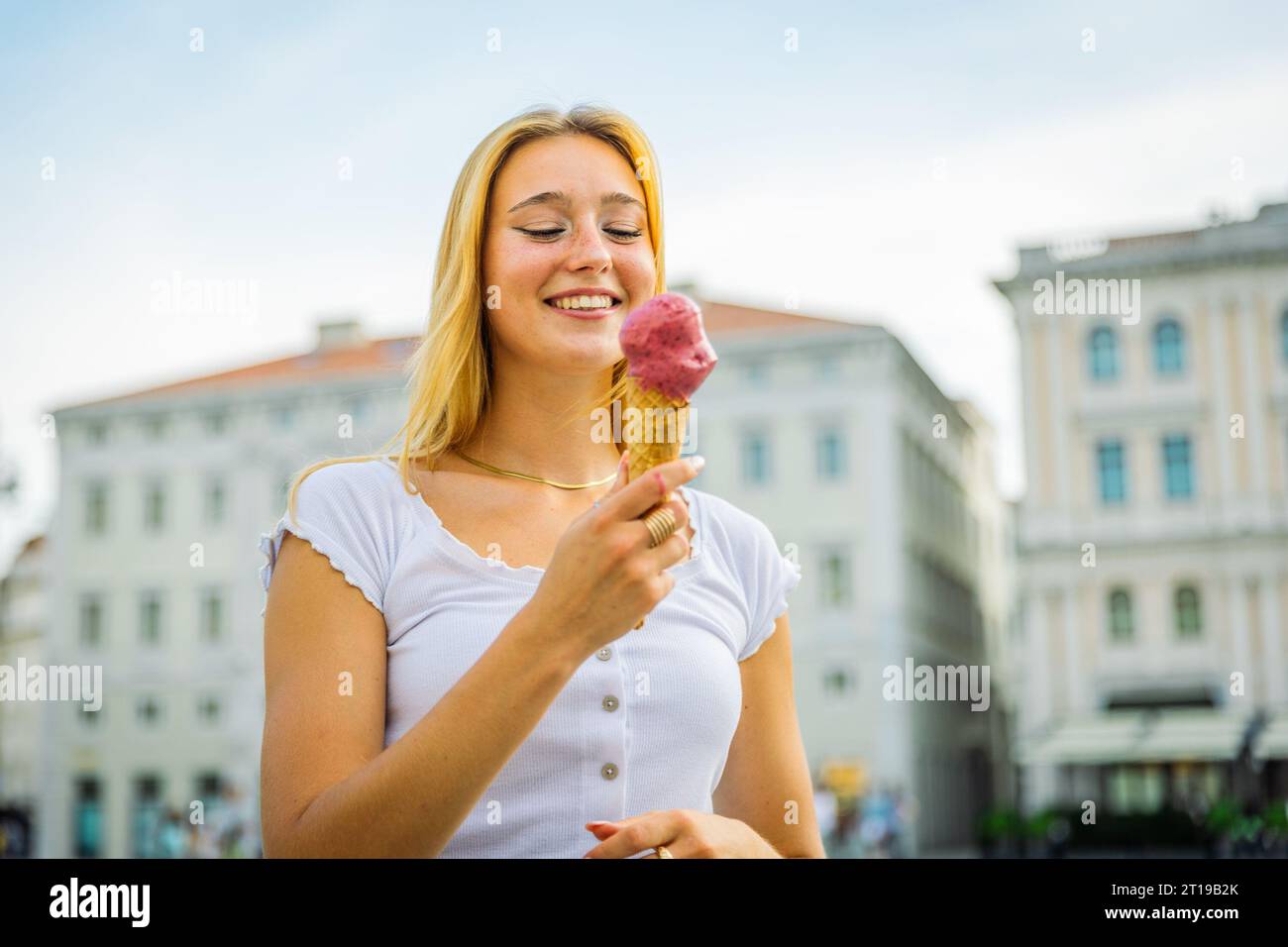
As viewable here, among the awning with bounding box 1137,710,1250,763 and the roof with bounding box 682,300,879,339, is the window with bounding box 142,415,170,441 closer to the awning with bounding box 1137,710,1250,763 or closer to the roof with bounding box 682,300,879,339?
the roof with bounding box 682,300,879,339

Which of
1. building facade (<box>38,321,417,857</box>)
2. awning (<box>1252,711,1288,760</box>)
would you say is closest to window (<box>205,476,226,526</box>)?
building facade (<box>38,321,417,857</box>)

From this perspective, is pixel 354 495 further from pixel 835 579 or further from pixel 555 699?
pixel 835 579

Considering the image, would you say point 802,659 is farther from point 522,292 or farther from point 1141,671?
point 522,292

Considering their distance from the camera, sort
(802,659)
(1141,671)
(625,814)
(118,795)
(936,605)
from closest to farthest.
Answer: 1. (625,814)
2. (1141,671)
3. (802,659)
4. (118,795)
5. (936,605)

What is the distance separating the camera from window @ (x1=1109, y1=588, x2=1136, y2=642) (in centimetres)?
3362

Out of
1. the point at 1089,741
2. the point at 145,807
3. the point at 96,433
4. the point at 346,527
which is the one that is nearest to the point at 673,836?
the point at 346,527

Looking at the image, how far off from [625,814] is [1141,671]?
110ft

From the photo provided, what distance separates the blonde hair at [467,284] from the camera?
1689 mm

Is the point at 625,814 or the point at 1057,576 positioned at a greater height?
the point at 1057,576

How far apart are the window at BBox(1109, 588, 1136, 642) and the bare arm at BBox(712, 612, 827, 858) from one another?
33.5 m

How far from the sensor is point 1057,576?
34.0 metres

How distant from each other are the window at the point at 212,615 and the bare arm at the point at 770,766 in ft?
127

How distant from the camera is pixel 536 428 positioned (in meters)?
1.79
